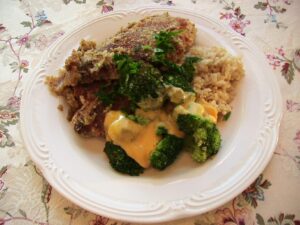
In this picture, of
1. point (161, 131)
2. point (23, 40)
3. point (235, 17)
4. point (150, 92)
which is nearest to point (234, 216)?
point (161, 131)

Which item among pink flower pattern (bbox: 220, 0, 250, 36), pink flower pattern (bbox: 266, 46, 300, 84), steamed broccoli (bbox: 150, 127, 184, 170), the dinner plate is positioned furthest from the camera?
pink flower pattern (bbox: 220, 0, 250, 36)

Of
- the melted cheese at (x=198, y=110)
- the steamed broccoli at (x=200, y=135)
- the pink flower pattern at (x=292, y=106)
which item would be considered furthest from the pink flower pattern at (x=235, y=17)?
the steamed broccoli at (x=200, y=135)

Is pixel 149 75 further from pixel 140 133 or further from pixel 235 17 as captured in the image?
pixel 235 17

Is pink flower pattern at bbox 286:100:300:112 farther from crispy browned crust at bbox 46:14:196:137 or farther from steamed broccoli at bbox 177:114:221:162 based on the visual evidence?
crispy browned crust at bbox 46:14:196:137

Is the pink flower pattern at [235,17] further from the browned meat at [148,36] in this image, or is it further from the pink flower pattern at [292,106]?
the pink flower pattern at [292,106]

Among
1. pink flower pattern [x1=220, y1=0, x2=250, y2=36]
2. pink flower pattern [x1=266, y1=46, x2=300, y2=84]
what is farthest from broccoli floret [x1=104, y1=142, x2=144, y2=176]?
pink flower pattern [x1=220, y1=0, x2=250, y2=36]
